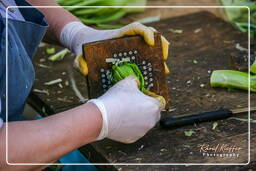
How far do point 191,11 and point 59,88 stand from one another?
3.80ft

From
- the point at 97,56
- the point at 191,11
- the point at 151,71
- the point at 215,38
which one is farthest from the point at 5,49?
the point at 191,11

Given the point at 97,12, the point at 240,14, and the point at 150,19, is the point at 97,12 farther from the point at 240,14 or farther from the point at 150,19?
the point at 240,14

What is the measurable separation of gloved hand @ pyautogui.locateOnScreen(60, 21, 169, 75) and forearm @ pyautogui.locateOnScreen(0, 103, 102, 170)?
10.0 inches

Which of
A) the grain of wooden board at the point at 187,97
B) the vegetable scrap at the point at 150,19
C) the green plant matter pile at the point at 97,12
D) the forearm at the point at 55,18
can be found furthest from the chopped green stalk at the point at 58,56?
the vegetable scrap at the point at 150,19

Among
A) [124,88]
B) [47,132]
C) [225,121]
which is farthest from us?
[225,121]

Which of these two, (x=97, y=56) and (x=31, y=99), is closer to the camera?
(x=97, y=56)

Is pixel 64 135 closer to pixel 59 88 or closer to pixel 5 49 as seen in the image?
pixel 5 49

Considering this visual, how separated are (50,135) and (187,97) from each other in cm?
73

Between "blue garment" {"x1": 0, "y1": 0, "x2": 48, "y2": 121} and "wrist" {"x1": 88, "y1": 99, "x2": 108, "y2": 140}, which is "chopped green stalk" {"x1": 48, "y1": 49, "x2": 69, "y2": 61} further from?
"wrist" {"x1": 88, "y1": 99, "x2": 108, "y2": 140}

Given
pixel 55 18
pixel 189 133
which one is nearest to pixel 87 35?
pixel 55 18

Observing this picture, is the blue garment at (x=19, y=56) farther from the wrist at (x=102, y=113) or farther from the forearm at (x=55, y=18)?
the wrist at (x=102, y=113)

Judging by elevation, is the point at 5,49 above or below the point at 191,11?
above

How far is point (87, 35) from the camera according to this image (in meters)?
2.23

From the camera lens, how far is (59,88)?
2.43 m
